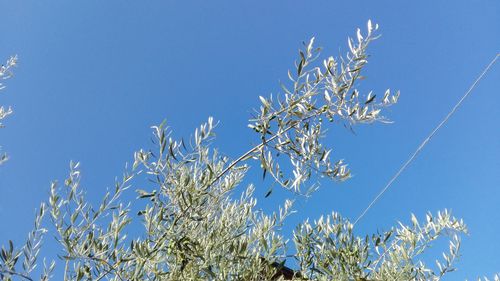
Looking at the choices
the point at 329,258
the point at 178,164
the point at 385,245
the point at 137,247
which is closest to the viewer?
the point at 137,247

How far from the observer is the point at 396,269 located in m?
3.54

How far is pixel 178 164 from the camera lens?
2768 millimetres

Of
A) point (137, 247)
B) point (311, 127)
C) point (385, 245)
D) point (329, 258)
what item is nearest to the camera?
point (137, 247)

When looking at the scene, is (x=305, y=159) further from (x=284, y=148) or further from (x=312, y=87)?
(x=312, y=87)

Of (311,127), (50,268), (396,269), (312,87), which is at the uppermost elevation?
(312,87)

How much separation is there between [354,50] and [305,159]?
2.83 ft

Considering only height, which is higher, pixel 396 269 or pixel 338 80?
pixel 338 80

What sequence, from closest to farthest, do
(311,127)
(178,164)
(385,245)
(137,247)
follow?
(137,247) → (178,164) → (311,127) → (385,245)

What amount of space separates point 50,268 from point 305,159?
1756 millimetres

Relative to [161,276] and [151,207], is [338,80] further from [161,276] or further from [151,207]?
[161,276]

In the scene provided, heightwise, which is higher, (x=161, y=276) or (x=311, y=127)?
(x=311, y=127)

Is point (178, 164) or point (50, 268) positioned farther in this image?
point (178, 164)

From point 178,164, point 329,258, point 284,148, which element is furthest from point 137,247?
point 329,258

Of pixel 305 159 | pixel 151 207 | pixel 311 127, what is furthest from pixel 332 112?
pixel 151 207
